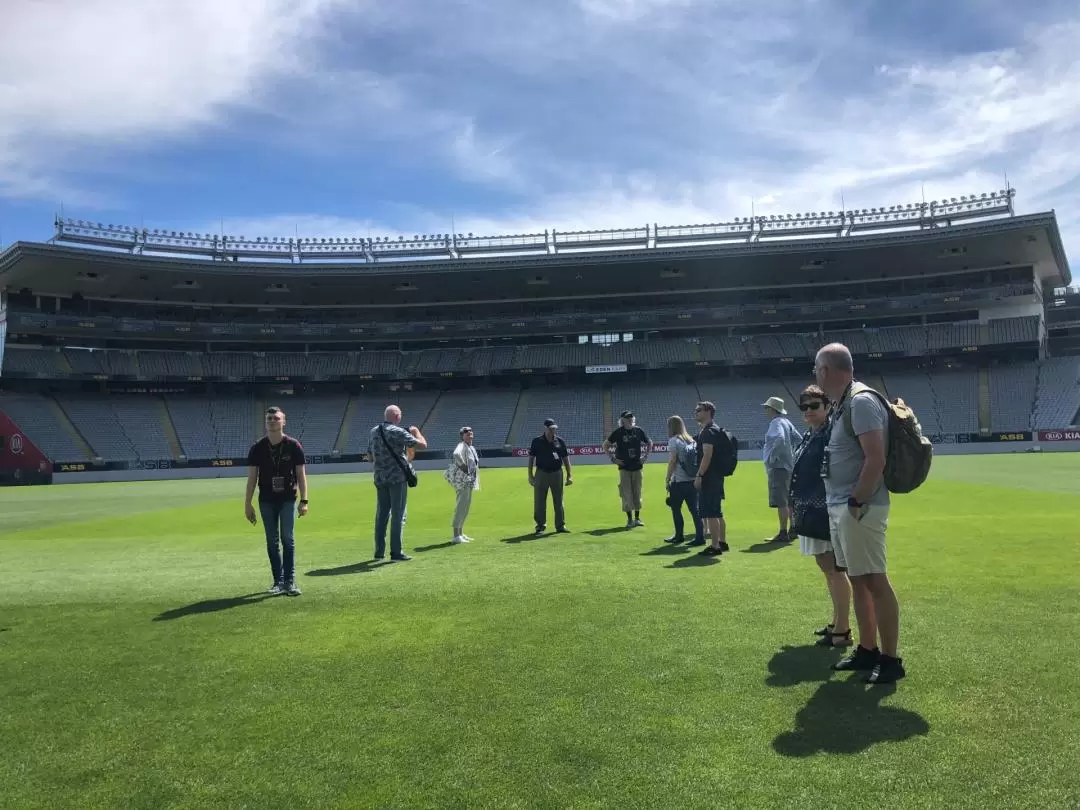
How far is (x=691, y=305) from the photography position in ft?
193

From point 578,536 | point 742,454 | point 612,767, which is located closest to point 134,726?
point 612,767

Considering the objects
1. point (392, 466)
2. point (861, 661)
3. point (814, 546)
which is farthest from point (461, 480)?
point (861, 661)

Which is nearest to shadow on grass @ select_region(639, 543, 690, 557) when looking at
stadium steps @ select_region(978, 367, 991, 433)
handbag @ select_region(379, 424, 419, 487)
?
handbag @ select_region(379, 424, 419, 487)

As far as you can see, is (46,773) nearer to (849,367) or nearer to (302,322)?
(849,367)

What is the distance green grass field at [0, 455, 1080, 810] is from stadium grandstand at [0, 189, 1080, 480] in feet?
131

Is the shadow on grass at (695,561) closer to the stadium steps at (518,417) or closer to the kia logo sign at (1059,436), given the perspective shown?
the stadium steps at (518,417)

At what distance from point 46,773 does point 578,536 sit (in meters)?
8.86

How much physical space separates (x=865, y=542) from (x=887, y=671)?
816 millimetres

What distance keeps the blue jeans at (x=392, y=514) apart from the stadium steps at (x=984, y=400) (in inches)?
1840

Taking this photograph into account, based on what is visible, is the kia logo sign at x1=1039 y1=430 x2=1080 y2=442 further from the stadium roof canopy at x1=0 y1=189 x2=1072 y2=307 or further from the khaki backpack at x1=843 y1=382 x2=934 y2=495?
the khaki backpack at x1=843 y1=382 x2=934 y2=495

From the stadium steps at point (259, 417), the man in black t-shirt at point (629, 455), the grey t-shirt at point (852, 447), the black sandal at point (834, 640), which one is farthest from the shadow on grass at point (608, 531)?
the stadium steps at point (259, 417)

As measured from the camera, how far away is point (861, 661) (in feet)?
14.9

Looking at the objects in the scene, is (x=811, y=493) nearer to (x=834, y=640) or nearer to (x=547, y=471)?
(x=834, y=640)

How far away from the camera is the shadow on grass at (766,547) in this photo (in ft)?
31.0
